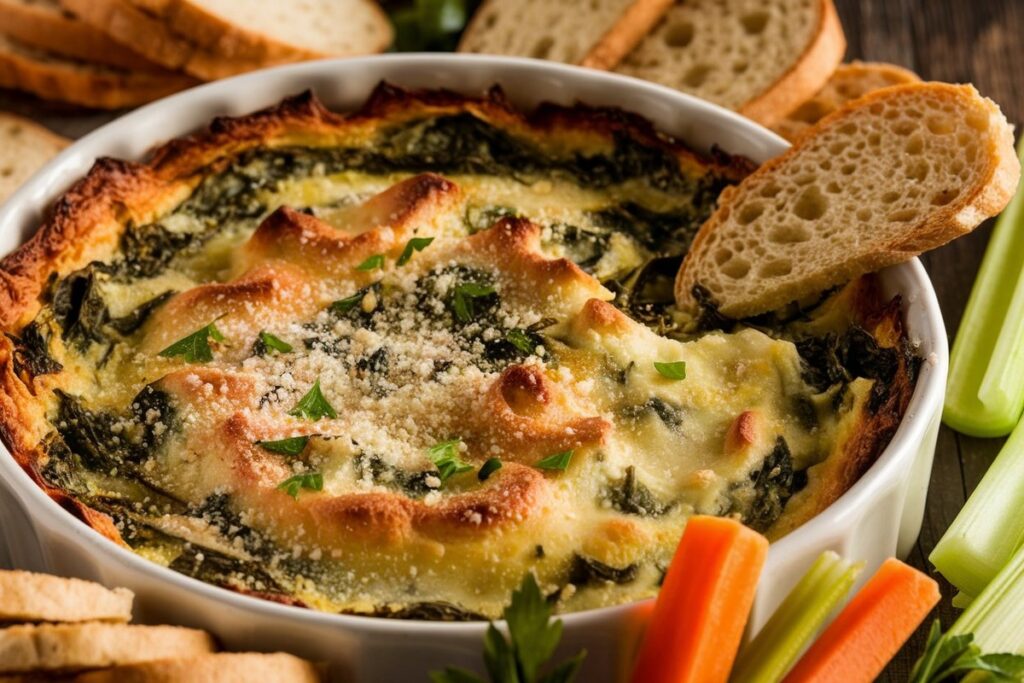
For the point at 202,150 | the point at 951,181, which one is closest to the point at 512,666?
the point at 951,181

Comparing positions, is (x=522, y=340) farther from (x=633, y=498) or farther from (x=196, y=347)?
(x=196, y=347)

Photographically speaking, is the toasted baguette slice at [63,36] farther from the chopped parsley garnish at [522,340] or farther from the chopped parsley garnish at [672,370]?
the chopped parsley garnish at [672,370]

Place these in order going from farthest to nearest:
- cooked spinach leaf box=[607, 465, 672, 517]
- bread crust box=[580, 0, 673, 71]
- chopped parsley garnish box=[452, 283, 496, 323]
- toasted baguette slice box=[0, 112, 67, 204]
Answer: bread crust box=[580, 0, 673, 71]
toasted baguette slice box=[0, 112, 67, 204]
chopped parsley garnish box=[452, 283, 496, 323]
cooked spinach leaf box=[607, 465, 672, 517]

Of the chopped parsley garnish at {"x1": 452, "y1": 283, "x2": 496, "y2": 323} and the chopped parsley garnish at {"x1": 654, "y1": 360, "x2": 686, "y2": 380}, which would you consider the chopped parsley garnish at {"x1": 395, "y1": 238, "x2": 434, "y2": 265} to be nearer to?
the chopped parsley garnish at {"x1": 452, "y1": 283, "x2": 496, "y2": 323}

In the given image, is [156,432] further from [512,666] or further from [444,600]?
[512,666]

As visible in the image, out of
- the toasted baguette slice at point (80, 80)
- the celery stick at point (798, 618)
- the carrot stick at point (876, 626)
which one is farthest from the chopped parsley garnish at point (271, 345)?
the toasted baguette slice at point (80, 80)

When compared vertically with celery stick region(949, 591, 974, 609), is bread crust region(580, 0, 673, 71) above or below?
above

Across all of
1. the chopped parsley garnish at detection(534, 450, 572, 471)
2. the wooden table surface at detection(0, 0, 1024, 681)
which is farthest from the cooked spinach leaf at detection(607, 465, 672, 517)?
the wooden table surface at detection(0, 0, 1024, 681)
